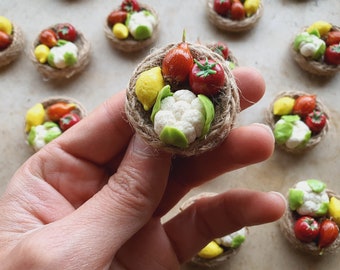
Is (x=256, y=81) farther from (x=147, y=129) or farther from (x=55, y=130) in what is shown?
(x=55, y=130)

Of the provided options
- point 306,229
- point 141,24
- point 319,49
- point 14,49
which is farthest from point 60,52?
point 306,229

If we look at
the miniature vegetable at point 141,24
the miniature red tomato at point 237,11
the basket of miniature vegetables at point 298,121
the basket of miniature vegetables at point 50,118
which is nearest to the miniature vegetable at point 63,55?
the basket of miniature vegetables at point 50,118

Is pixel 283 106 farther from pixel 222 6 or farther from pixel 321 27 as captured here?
pixel 222 6

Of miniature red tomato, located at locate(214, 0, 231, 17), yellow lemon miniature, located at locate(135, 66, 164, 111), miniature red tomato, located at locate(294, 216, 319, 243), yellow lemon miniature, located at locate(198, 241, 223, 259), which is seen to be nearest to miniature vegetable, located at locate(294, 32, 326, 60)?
miniature red tomato, located at locate(214, 0, 231, 17)

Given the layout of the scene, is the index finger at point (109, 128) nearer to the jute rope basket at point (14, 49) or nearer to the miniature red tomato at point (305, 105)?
A: the miniature red tomato at point (305, 105)

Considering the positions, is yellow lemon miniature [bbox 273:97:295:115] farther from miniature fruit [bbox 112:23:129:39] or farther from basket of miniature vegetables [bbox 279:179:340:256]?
miniature fruit [bbox 112:23:129:39]

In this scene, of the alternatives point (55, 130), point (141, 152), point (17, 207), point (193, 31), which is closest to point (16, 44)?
point (55, 130)

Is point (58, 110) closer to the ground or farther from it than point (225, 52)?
closer to the ground
